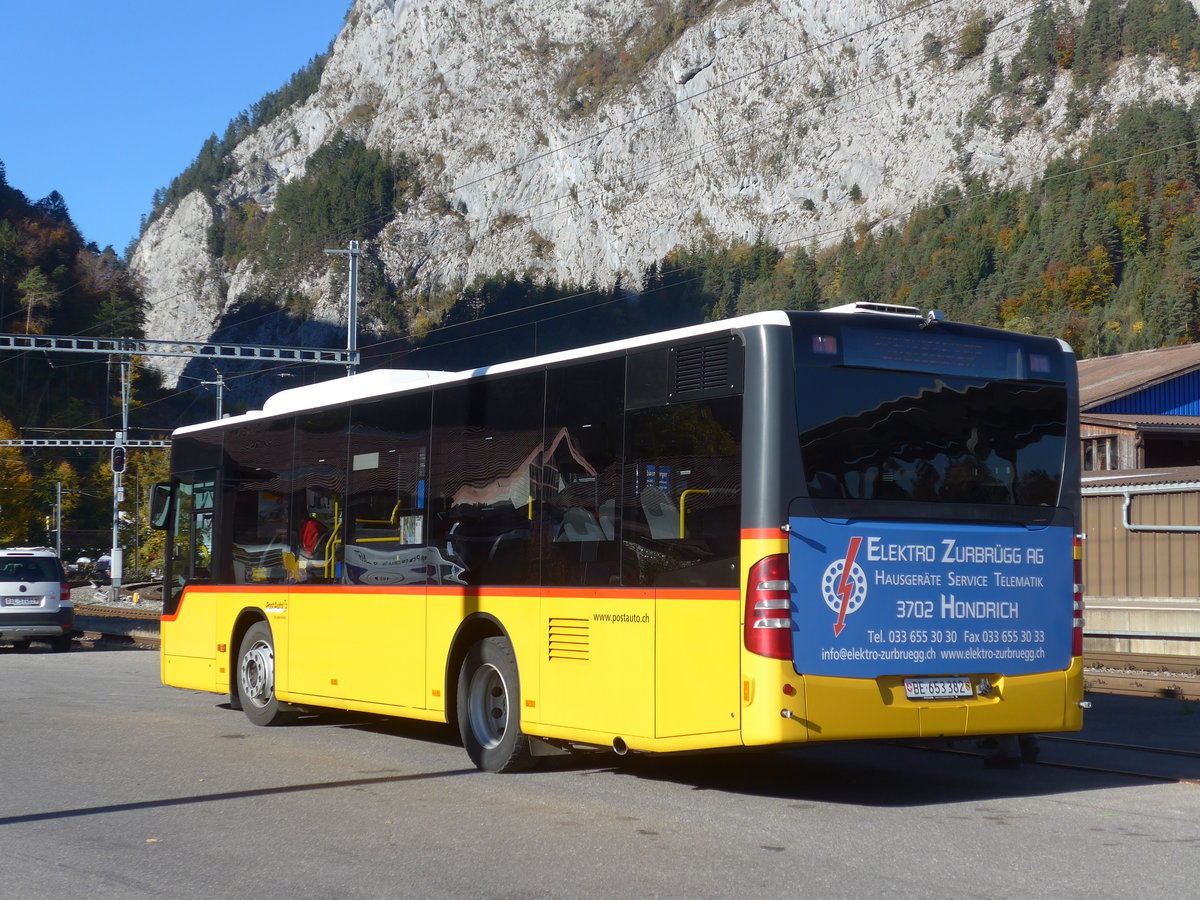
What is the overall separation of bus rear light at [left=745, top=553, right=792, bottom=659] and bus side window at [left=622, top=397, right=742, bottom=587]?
7.0 inches

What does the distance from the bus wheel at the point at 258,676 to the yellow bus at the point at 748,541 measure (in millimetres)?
2605

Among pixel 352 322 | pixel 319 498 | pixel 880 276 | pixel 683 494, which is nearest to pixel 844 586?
pixel 683 494

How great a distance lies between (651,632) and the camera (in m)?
8.75

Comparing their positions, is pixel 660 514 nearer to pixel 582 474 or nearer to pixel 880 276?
pixel 582 474

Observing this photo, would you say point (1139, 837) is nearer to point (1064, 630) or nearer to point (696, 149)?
point (1064, 630)

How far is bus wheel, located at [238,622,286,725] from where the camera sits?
13403 mm

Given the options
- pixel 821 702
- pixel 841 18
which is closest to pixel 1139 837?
pixel 821 702

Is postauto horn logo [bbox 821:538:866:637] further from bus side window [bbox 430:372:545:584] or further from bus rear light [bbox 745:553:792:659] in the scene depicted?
bus side window [bbox 430:372:545:584]

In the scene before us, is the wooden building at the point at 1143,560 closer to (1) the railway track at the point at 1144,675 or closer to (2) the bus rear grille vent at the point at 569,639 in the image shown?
(1) the railway track at the point at 1144,675

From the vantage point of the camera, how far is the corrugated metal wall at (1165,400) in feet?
127

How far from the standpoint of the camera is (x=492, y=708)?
10.5 metres

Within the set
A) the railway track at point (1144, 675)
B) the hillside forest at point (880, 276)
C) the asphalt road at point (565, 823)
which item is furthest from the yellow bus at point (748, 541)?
the hillside forest at point (880, 276)

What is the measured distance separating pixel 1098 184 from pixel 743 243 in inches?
2060

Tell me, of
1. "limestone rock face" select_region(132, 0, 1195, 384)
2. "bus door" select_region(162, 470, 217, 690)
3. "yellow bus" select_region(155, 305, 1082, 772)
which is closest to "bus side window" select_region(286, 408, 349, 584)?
"yellow bus" select_region(155, 305, 1082, 772)
